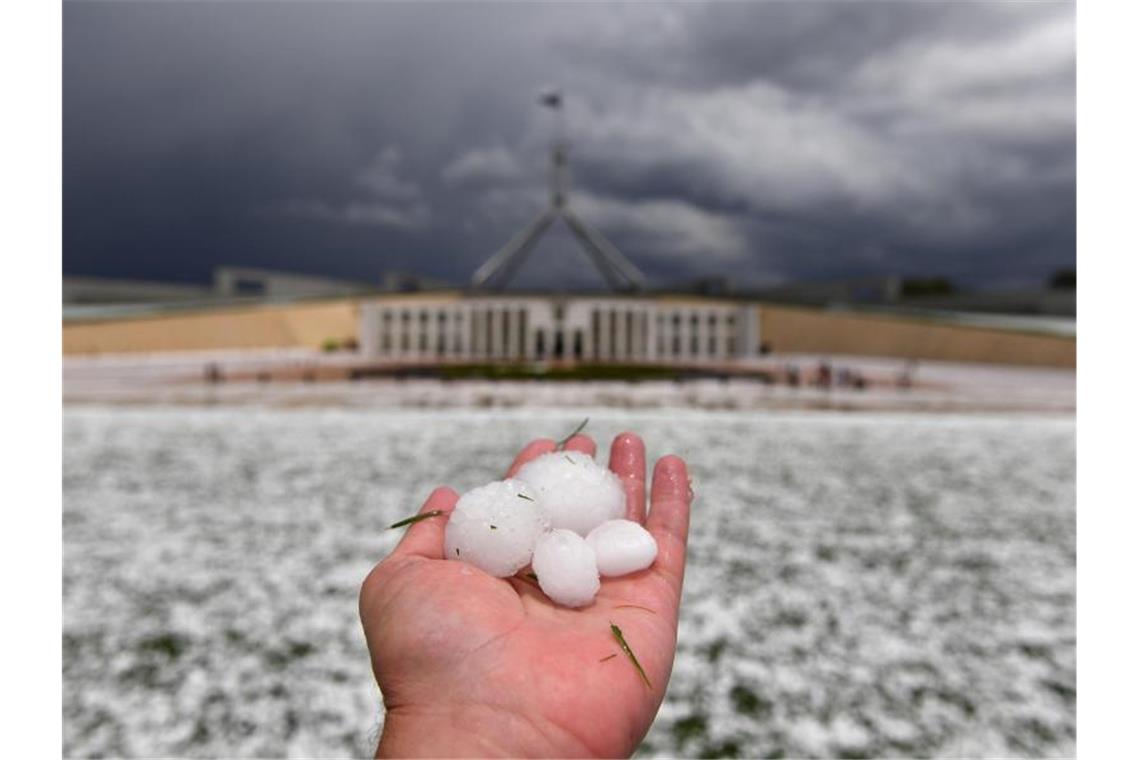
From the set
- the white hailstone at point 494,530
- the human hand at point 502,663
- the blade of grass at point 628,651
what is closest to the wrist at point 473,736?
the human hand at point 502,663

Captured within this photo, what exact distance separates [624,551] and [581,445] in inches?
47.1

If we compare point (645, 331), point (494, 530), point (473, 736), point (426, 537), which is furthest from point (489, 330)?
point (473, 736)

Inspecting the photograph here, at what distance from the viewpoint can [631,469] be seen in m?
4.21

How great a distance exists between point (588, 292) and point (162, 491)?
4849 cm

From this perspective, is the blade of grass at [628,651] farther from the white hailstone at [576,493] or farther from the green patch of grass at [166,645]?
the green patch of grass at [166,645]

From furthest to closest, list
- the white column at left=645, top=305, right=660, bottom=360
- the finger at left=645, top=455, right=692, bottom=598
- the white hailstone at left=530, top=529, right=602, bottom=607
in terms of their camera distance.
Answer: the white column at left=645, top=305, right=660, bottom=360
the finger at left=645, top=455, right=692, bottom=598
the white hailstone at left=530, top=529, right=602, bottom=607

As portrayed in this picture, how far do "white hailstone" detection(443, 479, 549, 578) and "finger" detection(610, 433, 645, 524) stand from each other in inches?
31.1

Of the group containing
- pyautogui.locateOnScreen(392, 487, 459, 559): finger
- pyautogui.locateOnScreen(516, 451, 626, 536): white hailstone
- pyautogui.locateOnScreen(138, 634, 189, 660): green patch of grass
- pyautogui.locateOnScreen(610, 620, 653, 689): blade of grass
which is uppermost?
pyautogui.locateOnScreen(516, 451, 626, 536): white hailstone

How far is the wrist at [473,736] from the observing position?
2363mm

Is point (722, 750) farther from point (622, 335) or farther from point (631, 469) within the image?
point (622, 335)

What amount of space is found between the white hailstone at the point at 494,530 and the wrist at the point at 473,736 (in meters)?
0.84

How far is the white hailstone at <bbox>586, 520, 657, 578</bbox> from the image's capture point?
3281 millimetres

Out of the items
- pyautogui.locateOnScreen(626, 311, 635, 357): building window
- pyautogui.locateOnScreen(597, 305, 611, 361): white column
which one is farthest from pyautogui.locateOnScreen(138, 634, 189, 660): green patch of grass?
pyautogui.locateOnScreen(626, 311, 635, 357): building window

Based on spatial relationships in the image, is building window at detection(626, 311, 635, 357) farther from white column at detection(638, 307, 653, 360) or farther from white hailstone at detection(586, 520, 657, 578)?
white hailstone at detection(586, 520, 657, 578)
